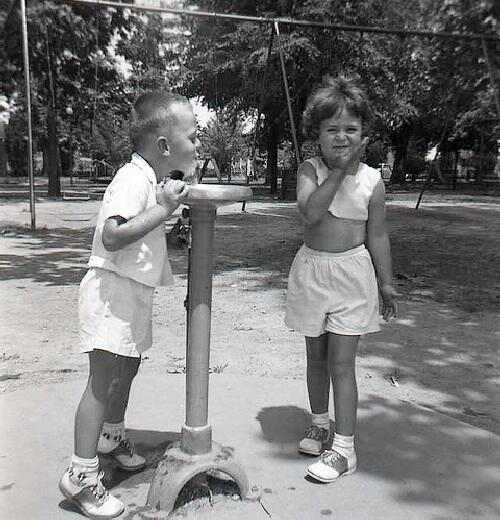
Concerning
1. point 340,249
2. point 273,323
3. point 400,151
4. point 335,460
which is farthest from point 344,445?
point 400,151

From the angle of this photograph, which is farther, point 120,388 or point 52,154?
point 52,154

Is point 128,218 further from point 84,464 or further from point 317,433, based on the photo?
point 317,433

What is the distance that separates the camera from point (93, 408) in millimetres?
1875

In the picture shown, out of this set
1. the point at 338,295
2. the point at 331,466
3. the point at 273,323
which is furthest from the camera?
the point at 273,323

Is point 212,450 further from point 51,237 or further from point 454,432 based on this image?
point 51,237

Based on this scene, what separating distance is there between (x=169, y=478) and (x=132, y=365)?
1.32ft

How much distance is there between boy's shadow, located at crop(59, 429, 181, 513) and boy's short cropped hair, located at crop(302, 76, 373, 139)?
1.26m

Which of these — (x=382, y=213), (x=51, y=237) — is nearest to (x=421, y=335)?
(x=382, y=213)

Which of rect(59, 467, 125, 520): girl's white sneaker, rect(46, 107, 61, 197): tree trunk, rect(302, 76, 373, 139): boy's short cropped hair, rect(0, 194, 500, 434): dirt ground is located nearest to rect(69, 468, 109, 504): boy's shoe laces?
rect(59, 467, 125, 520): girl's white sneaker

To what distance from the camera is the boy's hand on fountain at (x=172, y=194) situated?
5.76ft

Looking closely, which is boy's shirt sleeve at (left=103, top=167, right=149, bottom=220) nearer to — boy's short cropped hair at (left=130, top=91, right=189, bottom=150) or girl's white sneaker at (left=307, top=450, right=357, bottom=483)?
boy's short cropped hair at (left=130, top=91, right=189, bottom=150)

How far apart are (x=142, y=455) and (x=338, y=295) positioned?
2.94 ft

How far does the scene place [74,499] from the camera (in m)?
1.87

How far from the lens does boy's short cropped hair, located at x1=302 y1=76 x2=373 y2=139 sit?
2.17m
